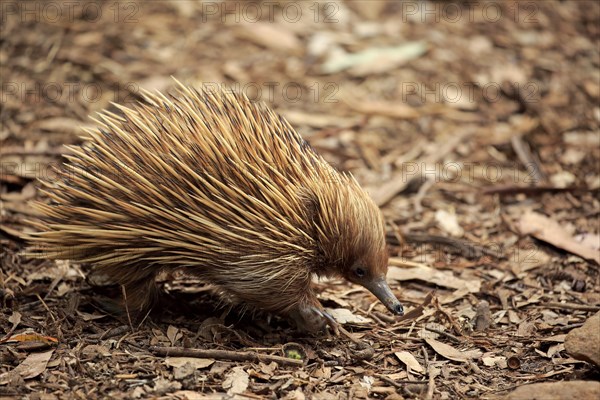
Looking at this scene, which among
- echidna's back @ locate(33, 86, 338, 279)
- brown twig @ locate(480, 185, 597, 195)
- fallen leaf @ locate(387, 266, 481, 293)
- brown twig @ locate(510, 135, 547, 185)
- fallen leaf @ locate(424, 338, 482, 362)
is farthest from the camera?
brown twig @ locate(510, 135, 547, 185)

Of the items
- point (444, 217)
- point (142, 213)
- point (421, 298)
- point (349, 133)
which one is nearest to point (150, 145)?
point (142, 213)

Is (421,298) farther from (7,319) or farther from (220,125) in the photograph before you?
(7,319)

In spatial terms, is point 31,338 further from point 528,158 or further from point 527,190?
point 528,158

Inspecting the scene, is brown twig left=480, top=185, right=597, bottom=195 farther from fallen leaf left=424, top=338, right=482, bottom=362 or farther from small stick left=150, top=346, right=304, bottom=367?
small stick left=150, top=346, right=304, bottom=367

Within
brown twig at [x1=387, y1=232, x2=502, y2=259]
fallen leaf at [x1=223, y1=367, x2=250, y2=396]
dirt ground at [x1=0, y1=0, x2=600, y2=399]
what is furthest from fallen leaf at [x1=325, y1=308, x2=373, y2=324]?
brown twig at [x1=387, y1=232, x2=502, y2=259]

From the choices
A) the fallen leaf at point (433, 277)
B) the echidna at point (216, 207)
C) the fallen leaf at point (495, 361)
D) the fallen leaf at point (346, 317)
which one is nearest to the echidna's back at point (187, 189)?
the echidna at point (216, 207)

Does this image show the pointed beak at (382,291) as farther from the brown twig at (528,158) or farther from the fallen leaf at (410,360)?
the brown twig at (528,158)
